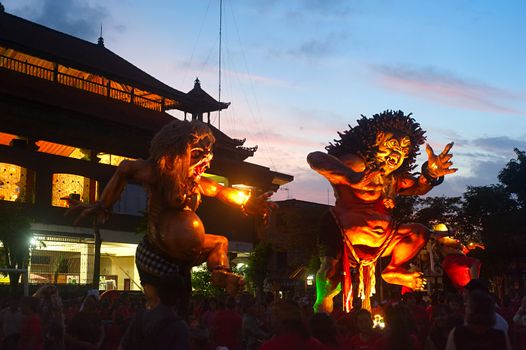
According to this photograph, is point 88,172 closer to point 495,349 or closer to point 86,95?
point 86,95

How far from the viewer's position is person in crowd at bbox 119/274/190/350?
379 centimetres

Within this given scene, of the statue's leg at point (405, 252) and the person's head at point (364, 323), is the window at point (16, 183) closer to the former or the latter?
the statue's leg at point (405, 252)

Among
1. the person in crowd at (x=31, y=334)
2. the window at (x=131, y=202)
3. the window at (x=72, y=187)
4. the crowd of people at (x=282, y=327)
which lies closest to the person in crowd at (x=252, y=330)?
the crowd of people at (x=282, y=327)

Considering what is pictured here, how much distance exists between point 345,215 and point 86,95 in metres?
25.4

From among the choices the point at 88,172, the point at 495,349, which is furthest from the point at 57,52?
the point at 495,349

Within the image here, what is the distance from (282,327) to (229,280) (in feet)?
4.84

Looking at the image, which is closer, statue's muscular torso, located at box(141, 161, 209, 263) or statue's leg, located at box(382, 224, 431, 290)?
statue's muscular torso, located at box(141, 161, 209, 263)

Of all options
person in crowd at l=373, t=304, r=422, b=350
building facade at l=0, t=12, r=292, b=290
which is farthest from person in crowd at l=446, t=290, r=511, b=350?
building facade at l=0, t=12, r=292, b=290

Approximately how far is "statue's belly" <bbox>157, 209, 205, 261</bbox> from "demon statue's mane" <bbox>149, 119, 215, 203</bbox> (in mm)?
153

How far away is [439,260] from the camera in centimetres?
990

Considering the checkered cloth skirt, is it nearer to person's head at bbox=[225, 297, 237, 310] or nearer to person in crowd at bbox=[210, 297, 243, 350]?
person in crowd at bbox=[210, 297, 243, 350]

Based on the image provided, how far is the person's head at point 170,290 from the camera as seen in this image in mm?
3932

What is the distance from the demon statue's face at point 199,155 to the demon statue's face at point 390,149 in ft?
11.8

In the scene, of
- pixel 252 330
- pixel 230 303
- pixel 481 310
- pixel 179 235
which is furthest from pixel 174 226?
pixel 252 330
